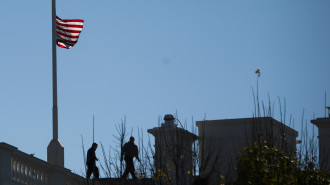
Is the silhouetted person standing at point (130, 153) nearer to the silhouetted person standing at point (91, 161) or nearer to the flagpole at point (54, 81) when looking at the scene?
the silhouetted person standing at point (91, 161)

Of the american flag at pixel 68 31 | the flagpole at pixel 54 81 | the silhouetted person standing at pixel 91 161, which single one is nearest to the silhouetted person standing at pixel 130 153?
the silhouetted person standing at pixel 91 161

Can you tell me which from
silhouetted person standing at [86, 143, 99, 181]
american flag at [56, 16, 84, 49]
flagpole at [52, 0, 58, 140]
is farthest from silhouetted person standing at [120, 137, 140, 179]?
american flag at [56, 16, 84, 49]

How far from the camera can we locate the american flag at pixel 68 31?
96.0 ft

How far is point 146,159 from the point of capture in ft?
69.9

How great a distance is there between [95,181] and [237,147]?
5483mm

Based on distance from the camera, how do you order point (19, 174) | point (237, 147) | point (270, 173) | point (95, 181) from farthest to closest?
point (237, 147)
point (95, 181)
point (19, 174)
point (270, 173)

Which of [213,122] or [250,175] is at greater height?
[213,122]

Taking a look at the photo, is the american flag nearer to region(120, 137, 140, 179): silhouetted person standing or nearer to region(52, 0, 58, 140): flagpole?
region(52, 0, 58, 140): flagpole

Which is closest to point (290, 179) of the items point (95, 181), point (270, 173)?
point (270, 173)

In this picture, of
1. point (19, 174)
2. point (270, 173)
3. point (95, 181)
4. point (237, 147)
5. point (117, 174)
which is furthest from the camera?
point (237, 147)

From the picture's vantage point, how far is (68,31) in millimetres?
29422

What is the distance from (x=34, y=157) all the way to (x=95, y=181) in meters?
3.50

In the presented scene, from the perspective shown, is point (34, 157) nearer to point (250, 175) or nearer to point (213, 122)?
point (250, 175)

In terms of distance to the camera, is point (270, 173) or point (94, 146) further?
point (94, 146)
